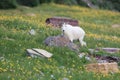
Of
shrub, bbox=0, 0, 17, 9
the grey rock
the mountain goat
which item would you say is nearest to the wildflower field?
the grey rock

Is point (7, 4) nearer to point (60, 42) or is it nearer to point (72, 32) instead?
point (72, 32)

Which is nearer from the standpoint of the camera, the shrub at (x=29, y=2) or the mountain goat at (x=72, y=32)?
the mountain goat at (x=72, y=32)

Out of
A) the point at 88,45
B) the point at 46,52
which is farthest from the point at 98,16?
the point at 46,52

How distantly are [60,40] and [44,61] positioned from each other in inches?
115

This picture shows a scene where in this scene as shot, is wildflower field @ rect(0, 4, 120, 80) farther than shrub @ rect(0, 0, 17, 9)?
No

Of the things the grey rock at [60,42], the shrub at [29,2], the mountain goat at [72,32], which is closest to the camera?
the grey rock at [60,42]

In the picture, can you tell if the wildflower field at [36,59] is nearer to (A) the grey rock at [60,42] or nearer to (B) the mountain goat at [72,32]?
(A) the grey rock at [60,42]

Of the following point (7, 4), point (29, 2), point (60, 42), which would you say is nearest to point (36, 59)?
point (60, 42)

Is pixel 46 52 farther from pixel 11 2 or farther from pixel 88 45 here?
pixel 11 2

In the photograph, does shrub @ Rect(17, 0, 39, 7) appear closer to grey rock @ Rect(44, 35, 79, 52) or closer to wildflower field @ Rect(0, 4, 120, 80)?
wildflower field @ Rect(0, 4, 120, 80)

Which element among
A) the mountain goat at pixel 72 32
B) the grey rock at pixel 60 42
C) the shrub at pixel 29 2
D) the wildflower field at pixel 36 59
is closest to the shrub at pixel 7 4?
the shrub at pixel 29 2

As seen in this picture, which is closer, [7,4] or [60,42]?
[60,42]

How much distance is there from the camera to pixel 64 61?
18281 mm

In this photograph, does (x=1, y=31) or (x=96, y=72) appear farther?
(x=1, y=31)
